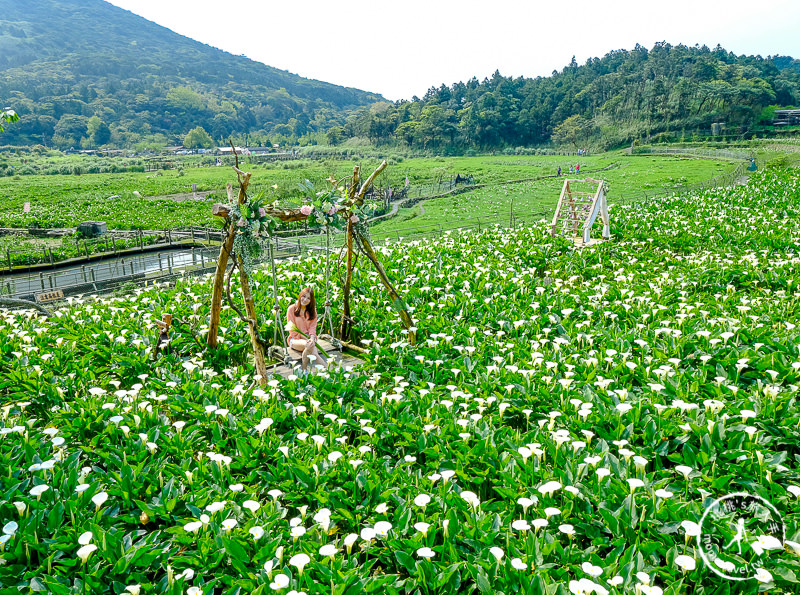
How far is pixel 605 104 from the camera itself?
9244 cm

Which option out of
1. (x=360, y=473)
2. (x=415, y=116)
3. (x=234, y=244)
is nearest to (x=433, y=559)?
(x=360, y=473)

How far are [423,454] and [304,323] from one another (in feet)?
12.2

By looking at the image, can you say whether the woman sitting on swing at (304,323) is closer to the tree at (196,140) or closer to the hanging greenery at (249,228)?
the hanging greenery at (249,228)

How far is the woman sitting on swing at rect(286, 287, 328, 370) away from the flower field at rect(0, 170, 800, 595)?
929 mm

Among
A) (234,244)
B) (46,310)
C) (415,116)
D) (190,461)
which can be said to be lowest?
(46,310)

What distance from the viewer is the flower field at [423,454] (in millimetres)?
3875

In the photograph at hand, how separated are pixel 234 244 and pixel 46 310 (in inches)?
284

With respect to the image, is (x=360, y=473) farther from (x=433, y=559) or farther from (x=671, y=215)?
A: (x=671, y=215)

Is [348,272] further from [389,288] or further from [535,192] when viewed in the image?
[535,192]

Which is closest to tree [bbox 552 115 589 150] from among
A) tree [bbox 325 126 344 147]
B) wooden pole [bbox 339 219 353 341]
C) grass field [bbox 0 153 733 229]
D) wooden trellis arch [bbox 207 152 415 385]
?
grass field [bbox 0 153 733 229]

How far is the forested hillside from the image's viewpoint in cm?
7625

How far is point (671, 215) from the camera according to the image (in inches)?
764

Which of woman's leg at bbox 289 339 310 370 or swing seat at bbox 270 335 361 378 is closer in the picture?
woman's leg at bbox 289 339 310 370

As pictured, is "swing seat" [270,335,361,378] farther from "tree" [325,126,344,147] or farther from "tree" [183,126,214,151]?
"tree" [183,126,214,151]
